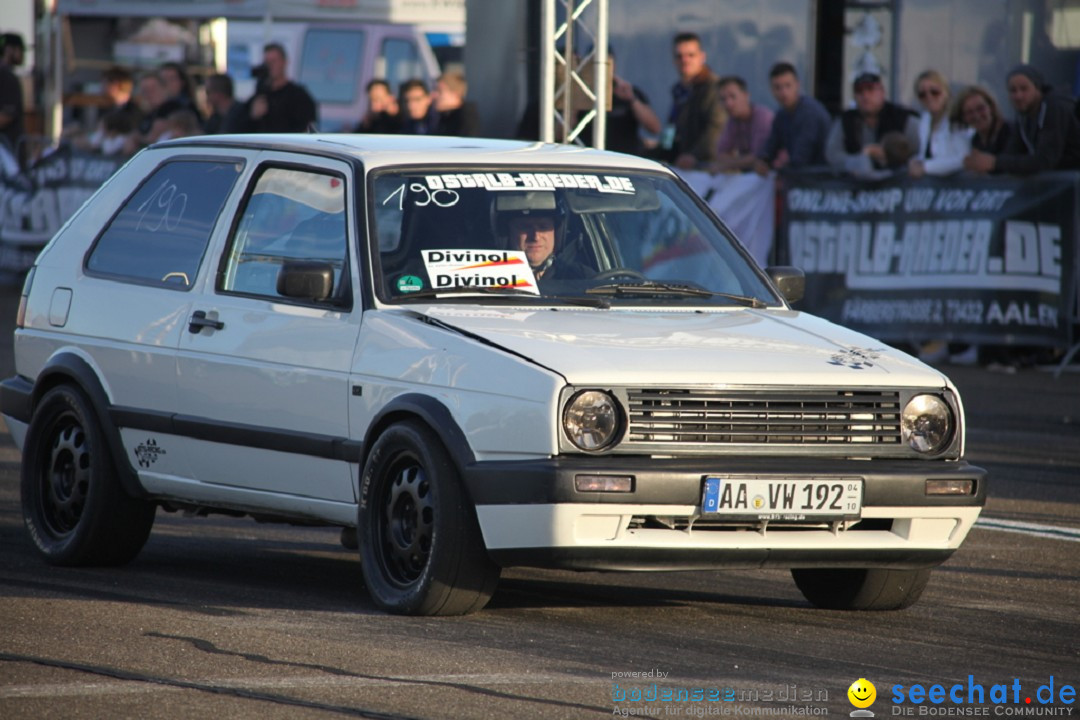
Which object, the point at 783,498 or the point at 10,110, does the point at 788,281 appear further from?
the point at 10,110

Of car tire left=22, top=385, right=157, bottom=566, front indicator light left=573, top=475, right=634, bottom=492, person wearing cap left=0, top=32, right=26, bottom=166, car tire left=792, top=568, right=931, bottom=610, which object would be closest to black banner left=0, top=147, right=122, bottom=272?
person wearing cap left=0, top=32, right=26, bottom=166

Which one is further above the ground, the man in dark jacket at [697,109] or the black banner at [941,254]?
the man in dark jacket at [697,109]

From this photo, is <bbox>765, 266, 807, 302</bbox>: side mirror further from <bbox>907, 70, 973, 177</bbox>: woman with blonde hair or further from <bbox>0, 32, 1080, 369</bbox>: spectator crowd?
Result: <bbox>907, 70, 973, 177</bbox>: woman with blonde hair

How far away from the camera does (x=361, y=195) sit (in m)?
7.84

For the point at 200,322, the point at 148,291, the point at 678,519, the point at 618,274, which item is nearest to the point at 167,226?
the point at 148,291

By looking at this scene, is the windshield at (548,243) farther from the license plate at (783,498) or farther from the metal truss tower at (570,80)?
the metal truss tower at (570,80)

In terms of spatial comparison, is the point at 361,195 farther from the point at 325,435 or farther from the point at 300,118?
the point at 300,118

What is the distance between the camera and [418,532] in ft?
23.4

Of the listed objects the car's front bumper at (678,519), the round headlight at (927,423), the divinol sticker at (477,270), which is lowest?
the car's front bumper at (678,519)

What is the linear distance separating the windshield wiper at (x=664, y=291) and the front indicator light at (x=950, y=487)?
124 centimetres

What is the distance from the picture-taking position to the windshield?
7.73 metres

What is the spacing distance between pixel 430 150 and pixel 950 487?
2391 mm

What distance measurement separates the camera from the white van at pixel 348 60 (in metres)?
30.5

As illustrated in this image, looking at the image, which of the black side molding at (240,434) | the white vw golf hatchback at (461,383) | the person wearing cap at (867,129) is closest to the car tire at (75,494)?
the white vw golf hatchback at (461,383)
